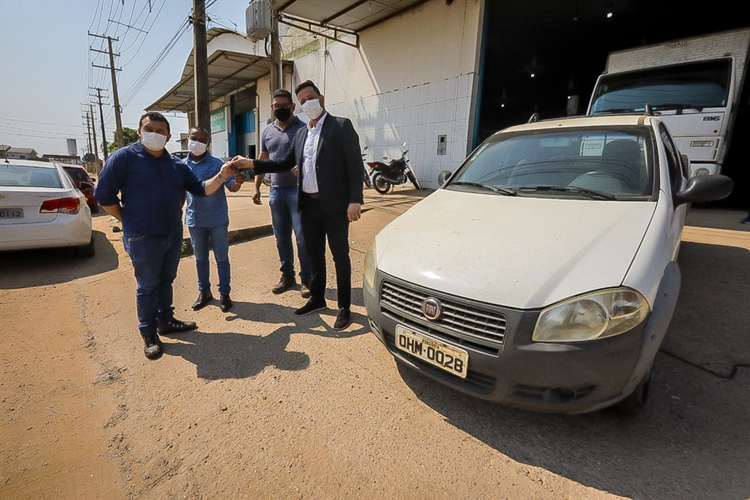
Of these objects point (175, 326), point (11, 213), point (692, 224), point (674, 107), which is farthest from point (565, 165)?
point (11, 213)

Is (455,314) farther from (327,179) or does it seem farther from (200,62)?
(200,62)

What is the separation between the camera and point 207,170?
3.21 meters

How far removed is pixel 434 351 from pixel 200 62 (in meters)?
8.58

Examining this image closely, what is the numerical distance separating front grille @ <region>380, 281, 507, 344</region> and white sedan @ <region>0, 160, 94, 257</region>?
4.67 meters

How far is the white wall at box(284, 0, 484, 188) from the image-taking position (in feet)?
29.6

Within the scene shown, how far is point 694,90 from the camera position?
18.9ft

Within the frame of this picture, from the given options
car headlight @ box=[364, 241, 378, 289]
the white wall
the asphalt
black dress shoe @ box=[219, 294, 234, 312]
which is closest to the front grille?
car headlight @ box=[364, 241, 378, 289]

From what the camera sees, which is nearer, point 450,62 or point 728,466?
point 728,466

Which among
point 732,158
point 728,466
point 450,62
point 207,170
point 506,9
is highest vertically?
point 506,9

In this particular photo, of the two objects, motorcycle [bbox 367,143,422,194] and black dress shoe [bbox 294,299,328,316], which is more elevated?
motorcycle [bbox 367,143,422,194]

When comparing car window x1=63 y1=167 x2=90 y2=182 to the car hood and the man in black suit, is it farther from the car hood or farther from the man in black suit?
the car hood

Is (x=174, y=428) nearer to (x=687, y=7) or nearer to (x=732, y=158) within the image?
(x=732, y=158)

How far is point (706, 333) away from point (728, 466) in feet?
4.58

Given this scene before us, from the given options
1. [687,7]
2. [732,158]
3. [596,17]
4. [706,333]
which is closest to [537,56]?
[596,17]
